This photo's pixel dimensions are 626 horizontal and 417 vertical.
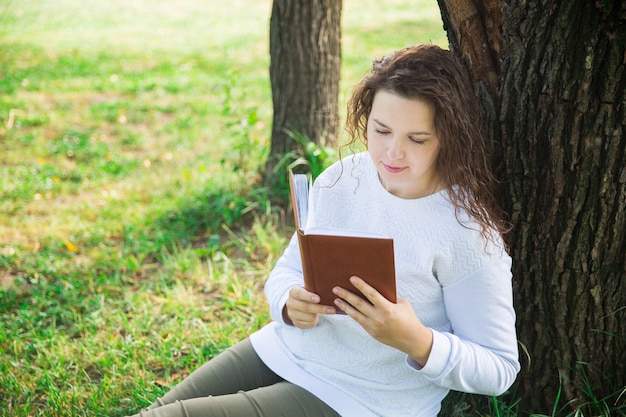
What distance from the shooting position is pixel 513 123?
186cm

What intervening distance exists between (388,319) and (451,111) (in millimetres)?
558

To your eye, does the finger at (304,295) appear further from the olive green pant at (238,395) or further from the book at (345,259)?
the olive green pant at (238,395)

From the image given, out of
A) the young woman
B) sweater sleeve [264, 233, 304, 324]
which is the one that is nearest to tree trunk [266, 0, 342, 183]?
sweater sleeve [264, 233, 304, 324]

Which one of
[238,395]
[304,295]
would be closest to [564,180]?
[304,295]

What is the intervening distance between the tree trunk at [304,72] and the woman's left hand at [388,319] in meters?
2.33

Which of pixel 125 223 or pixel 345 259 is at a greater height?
pixel 345 259

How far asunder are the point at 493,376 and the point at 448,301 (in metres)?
0.23

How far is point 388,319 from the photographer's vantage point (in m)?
1.60

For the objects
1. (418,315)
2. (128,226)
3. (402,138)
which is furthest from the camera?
(128,226)

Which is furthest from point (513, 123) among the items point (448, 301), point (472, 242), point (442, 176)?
point (448, 301)

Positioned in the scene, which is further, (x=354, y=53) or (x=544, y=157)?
(x=354, y=53)

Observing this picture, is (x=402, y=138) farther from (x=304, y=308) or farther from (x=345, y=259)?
(x=304, y=308)

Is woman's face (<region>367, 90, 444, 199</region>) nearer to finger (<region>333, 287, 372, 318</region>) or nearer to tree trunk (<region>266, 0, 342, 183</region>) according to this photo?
finger (<region>333, 287, 372, 318</region>)

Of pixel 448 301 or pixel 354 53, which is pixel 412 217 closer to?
pixel 448 301
